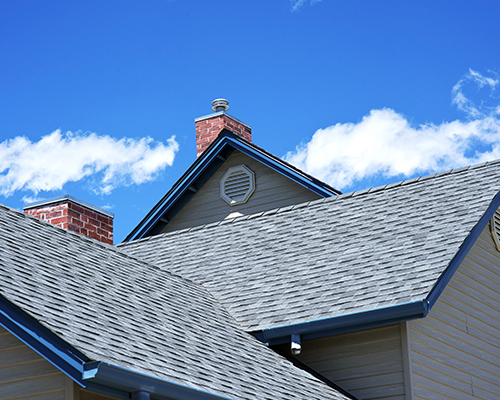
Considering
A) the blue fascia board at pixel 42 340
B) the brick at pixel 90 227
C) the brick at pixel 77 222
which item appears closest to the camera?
the blue fascia board at pixel 42 340

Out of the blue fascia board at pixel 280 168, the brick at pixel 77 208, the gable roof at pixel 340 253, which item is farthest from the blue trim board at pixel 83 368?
the blue fascia board at pixel 280 168

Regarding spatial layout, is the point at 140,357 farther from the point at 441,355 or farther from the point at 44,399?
the point at 441,355

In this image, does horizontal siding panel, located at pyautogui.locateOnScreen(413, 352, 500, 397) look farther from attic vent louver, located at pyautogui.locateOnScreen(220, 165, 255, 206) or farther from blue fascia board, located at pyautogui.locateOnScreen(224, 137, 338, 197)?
attic vent louver, located at pyautogui.locateOnScreen(220, 165, 255, 206)

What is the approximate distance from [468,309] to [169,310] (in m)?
4.45

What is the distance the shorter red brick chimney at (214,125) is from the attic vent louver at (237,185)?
1.44m

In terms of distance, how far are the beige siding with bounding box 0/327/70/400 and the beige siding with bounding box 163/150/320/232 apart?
1054cm

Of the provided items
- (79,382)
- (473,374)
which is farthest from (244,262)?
(79,382)

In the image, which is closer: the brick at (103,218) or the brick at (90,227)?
the brick at (90,227)

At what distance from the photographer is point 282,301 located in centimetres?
1043

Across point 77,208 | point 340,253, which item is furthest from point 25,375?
point 77,208

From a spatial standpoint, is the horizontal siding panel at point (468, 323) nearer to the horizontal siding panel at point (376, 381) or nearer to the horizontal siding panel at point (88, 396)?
the horizontal siding panel at point (376, 381)

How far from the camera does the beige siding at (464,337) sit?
957cm

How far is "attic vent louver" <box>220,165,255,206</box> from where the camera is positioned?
17062 millimetres

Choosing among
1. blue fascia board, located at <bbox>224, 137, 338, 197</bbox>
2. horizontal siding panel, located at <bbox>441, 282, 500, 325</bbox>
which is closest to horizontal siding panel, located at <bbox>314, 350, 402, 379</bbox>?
horizontal siding panel, located at <bbox>441, 282, 500, 325</bbox>
